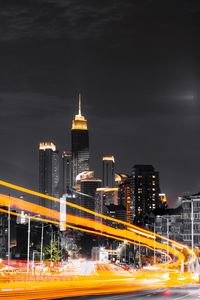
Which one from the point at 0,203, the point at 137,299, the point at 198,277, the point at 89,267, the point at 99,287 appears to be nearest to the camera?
the point at 137,299

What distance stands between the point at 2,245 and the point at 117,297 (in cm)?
14864

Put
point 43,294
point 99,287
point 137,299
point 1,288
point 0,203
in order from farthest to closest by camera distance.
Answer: point 0,203
point 99,287
point 1,288
point 43,294
point 137,299

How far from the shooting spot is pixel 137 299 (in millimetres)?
50594

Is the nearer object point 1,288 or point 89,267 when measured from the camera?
point 1,288

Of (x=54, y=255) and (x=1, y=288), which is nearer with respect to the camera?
(x=1, y=288)

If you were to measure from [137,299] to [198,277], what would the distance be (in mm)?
34908

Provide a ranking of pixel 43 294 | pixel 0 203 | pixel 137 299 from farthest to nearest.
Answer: pixel 0 203, pixel 43 294, pixel 137 299

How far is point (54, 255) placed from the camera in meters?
191

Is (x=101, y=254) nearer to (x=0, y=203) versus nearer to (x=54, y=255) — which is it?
(x=54, y=255)

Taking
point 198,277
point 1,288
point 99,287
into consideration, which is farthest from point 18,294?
point 198,277

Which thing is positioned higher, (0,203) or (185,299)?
(0,203)

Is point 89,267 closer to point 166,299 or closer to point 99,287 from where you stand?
point 99,287

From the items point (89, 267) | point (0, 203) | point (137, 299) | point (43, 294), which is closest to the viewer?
point (137, 299)

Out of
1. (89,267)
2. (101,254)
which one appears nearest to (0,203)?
(101,254)
